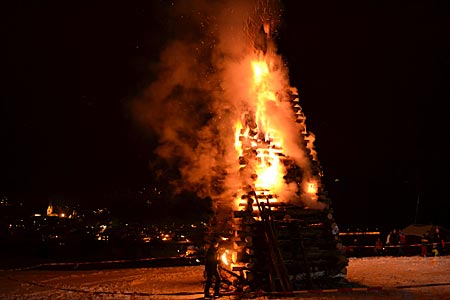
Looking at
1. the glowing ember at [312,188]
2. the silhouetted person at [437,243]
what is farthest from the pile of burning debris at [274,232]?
the silhouetted person at [437,243]

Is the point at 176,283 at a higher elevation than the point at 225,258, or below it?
below

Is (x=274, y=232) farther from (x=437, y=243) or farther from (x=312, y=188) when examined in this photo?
(x=437, y=243)

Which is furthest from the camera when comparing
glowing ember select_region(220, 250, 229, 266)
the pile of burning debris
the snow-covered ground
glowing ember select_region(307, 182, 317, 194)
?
glowing ember select_region(307, 182, 317, 194)

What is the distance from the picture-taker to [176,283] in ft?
59.0

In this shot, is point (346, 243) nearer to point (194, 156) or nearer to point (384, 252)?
point (384, 252)

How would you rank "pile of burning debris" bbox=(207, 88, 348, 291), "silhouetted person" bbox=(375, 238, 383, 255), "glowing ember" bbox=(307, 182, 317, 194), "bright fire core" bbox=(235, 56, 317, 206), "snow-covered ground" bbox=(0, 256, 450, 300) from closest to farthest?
"snow-covered ground" bbox=(0, 256, 450, 300) → "pile of burning debris" bbox=(207, 88, 348, 291) → "bright fire core" bbox=(235, 56, 317, 206) → "glowing ember" bbox=(307, 182, 317, 194) → "silhouetted person" bbox=(375, 238, 383, 255)

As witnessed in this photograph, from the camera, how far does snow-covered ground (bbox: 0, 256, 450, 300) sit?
14.5 m

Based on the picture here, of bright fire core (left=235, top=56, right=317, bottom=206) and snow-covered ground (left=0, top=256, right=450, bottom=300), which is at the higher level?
bright fire core (left=235, top=56, right=317, bottom=206)

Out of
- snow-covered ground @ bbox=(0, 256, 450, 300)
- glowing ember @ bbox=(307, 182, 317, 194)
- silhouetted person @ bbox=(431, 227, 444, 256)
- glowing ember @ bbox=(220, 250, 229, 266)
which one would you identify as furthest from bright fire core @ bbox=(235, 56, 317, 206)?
silhouetted person @ bbox=(431, 227, 444, 256)

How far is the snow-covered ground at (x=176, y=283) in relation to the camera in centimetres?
1447

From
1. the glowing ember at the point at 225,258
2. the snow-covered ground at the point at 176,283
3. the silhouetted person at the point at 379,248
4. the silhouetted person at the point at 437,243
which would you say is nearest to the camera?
the snow-covered ground at the point at 176,283

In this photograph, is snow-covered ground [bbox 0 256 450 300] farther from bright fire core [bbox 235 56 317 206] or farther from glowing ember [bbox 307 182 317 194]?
bright fire core [bbox 235 56 317 206]

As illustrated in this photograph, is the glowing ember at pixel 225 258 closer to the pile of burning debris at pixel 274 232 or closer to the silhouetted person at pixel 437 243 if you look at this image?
the pile of burning debris at pixel 274 232

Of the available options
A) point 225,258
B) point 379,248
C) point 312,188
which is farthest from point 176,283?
point 379,248
